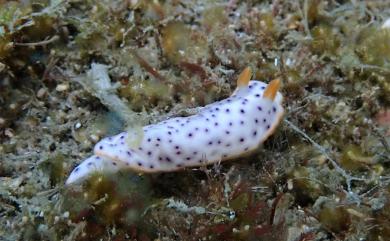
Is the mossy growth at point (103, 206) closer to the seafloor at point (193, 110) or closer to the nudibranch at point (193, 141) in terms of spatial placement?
the seafloor at point (193, 110)

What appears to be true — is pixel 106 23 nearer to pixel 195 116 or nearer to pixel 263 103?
pixel 195 116

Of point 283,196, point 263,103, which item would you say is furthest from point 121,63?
point 283,196

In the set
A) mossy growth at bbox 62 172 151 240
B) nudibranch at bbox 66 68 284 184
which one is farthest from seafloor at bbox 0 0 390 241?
nudibranch at bbox 66 68 284 184

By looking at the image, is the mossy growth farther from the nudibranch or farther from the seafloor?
the nudibranch

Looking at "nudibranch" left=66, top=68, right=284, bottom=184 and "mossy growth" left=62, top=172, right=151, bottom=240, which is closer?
"mossy growth" left=62, top=172, right=151, bottom=240

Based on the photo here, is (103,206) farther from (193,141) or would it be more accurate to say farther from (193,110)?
(193,110)

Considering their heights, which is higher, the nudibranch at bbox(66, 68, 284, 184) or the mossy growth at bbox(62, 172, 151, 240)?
the nudibranch at bbox(66, 68, 284, 184)
